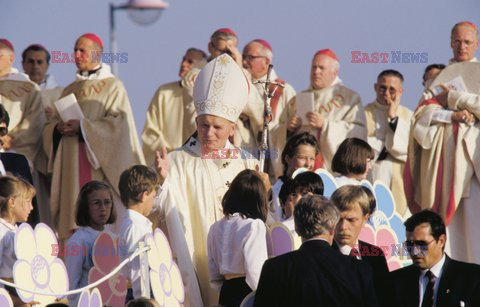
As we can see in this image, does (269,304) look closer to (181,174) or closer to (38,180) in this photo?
(181,174)

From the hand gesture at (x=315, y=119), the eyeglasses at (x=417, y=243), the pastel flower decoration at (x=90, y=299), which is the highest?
the hand gesture at (x=315, y=119)

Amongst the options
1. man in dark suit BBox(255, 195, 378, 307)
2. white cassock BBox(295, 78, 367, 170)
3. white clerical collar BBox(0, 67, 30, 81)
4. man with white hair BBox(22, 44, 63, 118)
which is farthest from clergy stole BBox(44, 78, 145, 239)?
man in dark suit BBox(255, 195, 378, 307)

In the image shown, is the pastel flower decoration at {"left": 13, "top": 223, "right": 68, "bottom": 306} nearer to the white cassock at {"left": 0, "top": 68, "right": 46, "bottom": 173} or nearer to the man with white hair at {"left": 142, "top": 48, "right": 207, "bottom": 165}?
the white cassock at {"left": 0, "top": 68, "right": 46, "bottom": 173}

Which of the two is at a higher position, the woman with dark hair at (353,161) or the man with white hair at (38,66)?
the man with white hair at (38,66)

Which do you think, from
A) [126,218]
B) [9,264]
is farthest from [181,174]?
[9,264]

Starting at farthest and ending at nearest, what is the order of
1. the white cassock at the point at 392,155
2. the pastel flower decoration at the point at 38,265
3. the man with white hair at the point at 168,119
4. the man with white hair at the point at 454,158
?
the man with white hair at the point at 168,119
the white cassock at the point at 392,155
the man with white hair at the point at 454,158
the pastel flower decoration at the point at 38,265

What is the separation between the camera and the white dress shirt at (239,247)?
967cm

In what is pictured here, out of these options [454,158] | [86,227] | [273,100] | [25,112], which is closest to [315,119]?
[273,100]

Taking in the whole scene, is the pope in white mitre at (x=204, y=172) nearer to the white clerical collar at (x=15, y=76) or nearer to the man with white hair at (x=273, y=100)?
→ the man with white hair at (x=273, y=100)

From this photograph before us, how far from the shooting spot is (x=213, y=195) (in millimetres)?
11164

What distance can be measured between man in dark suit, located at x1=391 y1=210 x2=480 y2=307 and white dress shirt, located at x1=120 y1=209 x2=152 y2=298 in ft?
5.32

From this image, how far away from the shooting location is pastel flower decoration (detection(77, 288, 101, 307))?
9031 millimetres

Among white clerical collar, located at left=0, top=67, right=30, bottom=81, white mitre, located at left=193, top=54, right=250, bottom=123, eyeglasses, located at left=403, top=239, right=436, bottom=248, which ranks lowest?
eyeglasses, located at left=403, top=239, right=436, bottom=248

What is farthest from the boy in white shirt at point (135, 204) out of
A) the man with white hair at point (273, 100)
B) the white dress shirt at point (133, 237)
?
the man with white hair at point (273, 100)
